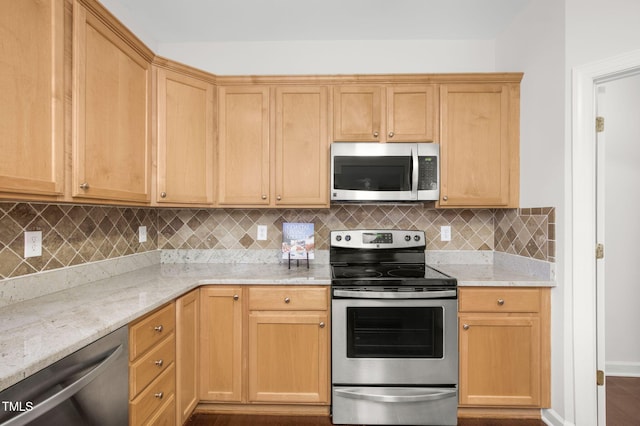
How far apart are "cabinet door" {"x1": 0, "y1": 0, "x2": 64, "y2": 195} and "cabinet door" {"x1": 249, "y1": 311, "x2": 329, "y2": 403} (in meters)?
1.32

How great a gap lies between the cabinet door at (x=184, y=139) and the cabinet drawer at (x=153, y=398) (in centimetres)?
109

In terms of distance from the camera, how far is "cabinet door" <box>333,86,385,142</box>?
7.46ft

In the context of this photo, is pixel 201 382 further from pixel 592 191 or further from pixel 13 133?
pixel 592 191

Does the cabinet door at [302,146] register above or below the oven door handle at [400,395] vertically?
above

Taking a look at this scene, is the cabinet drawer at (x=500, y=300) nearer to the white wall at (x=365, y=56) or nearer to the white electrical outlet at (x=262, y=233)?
the white electrical outlet at (x=262, y=233)

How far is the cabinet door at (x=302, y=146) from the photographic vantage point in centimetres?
228

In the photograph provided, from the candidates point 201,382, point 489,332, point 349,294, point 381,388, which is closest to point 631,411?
point 489,332

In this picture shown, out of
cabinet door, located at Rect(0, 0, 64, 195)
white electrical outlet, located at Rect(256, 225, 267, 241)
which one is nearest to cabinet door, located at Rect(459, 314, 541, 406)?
white electrical outlet, located at Rect(256, 225, 267, 241)

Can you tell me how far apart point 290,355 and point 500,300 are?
4.53 ft

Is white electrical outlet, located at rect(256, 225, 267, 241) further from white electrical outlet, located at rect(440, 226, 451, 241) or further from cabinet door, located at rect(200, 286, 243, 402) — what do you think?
white electrical outlet, located at rect(440, 226, 451, 241)

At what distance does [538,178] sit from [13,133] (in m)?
2.75

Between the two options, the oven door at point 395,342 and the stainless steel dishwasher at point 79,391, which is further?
the oven door at point 395,342

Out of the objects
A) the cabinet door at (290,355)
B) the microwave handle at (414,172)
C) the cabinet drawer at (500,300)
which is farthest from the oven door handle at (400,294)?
the microwave handle at (414,172)

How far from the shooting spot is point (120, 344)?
3.99 ft
